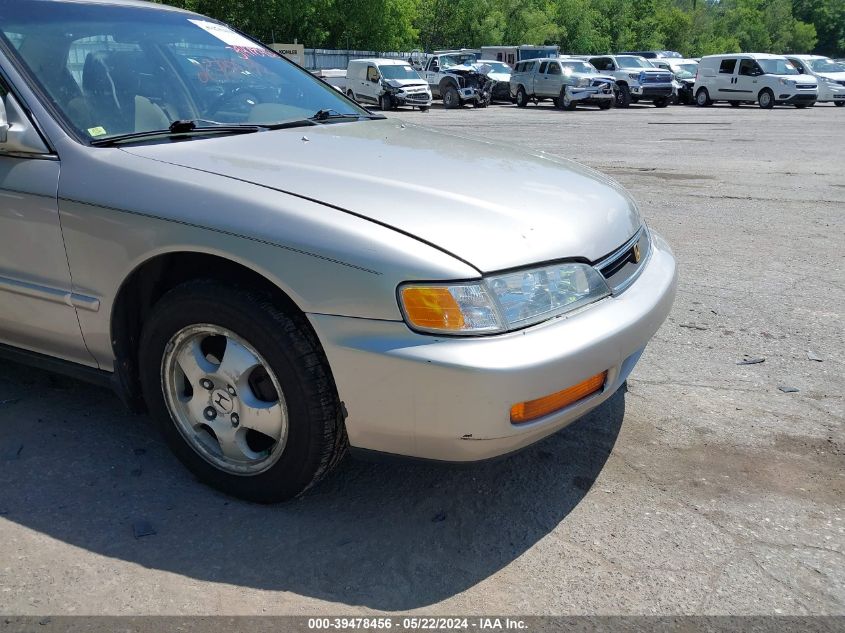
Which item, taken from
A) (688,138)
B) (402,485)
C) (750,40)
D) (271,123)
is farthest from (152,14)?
(750,40)

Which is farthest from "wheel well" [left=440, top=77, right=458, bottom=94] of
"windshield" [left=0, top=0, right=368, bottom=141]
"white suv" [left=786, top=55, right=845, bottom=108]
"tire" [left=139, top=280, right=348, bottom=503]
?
"tire" [left=139, top=280, right=348, bottom=503]

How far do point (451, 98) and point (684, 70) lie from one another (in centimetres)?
1069

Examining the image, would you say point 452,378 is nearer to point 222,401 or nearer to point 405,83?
point 222,401

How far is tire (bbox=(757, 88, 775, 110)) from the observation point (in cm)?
2625

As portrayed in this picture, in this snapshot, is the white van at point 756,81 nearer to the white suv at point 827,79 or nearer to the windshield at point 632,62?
the white suv at point 827,79

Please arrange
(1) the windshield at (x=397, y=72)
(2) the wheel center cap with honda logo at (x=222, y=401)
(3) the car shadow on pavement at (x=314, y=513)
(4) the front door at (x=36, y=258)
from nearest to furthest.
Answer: (3) the car shadow on pavement at (x=314, y=513) → (2) the wheel center cap with honda logo at (x=222, y=401) → (4) the front door at (x=36, y=258) → (1) the windshield at (x=397, y=72)

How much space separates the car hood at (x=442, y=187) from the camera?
7.91ft

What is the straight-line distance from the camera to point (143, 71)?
3.26 meters

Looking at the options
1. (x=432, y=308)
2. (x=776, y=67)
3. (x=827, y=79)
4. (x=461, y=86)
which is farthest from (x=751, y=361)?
(x=827, y=79)

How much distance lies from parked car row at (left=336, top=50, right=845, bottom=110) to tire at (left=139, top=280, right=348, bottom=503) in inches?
923

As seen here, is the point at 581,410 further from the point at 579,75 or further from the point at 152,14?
the point at 579,75

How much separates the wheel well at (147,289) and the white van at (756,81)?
2703 centimetres

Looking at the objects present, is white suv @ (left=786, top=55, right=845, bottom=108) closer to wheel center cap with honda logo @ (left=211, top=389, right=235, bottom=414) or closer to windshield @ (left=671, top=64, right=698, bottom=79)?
windshield @ (left=671, top=64, right=698, bottom=79)

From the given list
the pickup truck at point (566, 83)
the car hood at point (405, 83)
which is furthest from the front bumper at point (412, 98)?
the pickup truck at point (566, 83)
